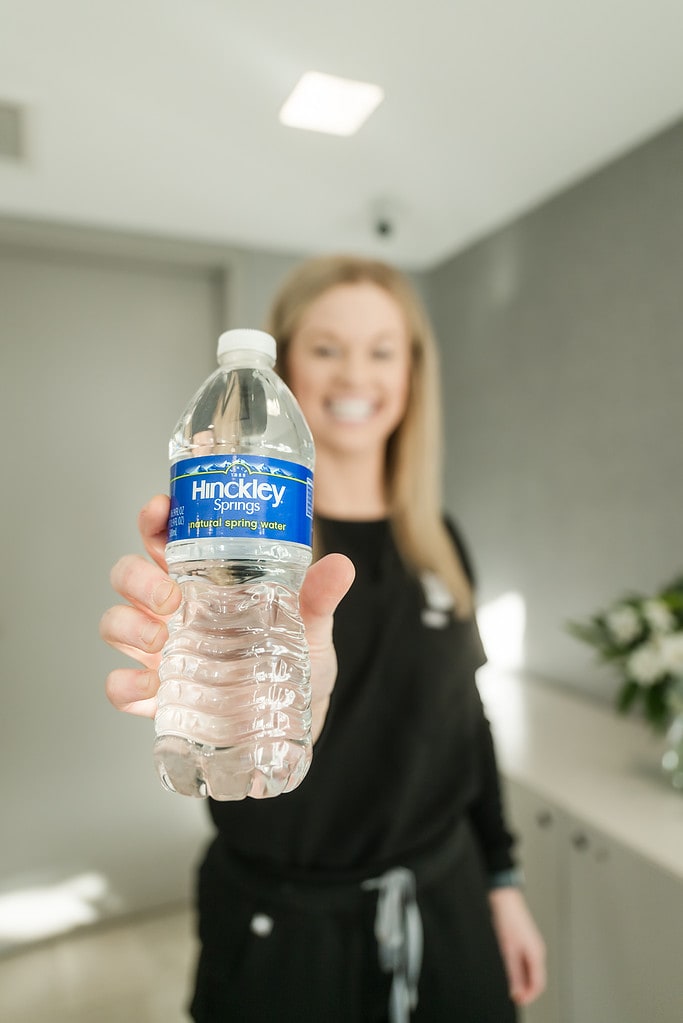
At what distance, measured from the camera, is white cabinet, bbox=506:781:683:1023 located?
3.03 feet

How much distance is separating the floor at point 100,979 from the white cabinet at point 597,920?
67 cm

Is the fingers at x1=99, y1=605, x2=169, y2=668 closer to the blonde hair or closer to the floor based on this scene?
the blonde hair

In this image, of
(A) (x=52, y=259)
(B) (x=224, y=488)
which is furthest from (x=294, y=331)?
(A) (x=52, y=259)

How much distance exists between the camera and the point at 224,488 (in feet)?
1.30

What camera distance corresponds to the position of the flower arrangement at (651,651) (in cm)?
126

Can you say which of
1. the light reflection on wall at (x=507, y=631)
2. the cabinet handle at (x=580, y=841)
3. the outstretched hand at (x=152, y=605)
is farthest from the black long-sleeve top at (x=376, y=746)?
the light reflection on wall at (x=507, y=631)

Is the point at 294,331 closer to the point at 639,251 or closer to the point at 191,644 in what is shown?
the point at 191,644

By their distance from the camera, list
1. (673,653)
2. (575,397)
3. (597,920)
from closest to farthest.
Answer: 1. (597,920)
2. (673,653)
3. (575,397)

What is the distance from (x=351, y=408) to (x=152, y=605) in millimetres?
282

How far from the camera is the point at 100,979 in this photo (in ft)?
4.31

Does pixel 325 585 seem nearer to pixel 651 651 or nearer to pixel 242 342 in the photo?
pixel 242 342

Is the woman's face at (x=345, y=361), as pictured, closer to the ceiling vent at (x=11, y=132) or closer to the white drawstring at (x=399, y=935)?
the white drawstring at (x=399, y=935)

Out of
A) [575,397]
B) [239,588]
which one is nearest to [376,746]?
[239,588]

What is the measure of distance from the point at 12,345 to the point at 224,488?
1.12 m
